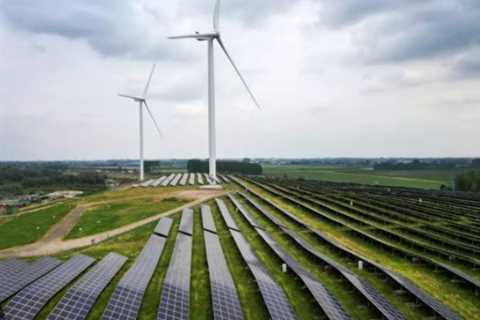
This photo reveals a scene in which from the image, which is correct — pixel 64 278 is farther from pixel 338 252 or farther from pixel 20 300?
pixel 338 252

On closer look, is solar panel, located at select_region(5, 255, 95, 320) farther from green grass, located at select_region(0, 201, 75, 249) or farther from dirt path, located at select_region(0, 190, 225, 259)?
green grass, located at select_region(0, 201, 75, 249)

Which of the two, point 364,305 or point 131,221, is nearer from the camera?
point 364,305

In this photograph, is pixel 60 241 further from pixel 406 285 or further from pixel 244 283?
pixel 406 285

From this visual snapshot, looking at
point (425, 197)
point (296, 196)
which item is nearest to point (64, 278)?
point (296, 196)

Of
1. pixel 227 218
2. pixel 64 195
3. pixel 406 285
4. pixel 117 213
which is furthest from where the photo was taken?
pixel 64 195

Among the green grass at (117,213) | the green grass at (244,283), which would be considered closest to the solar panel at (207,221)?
the green grass at (244,283)

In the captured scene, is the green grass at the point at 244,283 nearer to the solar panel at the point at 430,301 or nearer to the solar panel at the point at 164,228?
the solar panel at the point at 164,228

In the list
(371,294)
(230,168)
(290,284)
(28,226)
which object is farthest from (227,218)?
(230,168)
